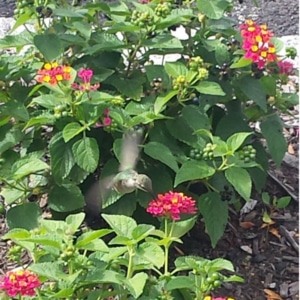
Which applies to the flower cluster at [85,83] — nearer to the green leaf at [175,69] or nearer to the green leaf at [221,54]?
the green leaf at [175,69]

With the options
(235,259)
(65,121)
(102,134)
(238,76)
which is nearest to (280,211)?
(235,259)

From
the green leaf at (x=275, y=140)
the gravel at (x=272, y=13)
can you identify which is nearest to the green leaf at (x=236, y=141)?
the green leaf at (x=275, y=140)

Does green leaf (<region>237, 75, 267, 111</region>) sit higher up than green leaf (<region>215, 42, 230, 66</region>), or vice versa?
green leaf (<region>215, 42, 230, 66</region>)

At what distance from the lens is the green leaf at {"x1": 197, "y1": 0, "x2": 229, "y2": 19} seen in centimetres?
278

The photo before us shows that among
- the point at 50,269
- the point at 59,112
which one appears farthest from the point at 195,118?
the point at 50,269

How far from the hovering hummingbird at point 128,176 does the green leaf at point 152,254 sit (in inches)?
15.9

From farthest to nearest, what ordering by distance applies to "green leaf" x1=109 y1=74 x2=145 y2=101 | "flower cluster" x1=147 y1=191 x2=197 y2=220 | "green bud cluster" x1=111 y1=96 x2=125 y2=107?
"green leaf" x1=109 y1=74 x2=145 y2=101, "green bud cluster" x1=111 y1=96 x2=125 y2=107, "flower cluster" x1=147 y1=191 x2=197 y2=220

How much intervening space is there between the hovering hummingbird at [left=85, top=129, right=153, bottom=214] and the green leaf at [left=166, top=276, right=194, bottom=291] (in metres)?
0.48

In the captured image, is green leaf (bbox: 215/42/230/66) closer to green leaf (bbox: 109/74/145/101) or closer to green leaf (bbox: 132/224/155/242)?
green leaf (bbox: 109/74/145/101)

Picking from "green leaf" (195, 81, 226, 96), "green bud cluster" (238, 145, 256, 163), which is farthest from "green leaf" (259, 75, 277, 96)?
"green bud cluster" (238, 145, 256, 163)

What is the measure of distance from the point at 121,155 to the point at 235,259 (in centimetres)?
62

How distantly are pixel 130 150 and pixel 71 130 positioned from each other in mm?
214

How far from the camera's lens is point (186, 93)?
8.82ft

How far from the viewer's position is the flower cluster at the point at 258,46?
2.68m
